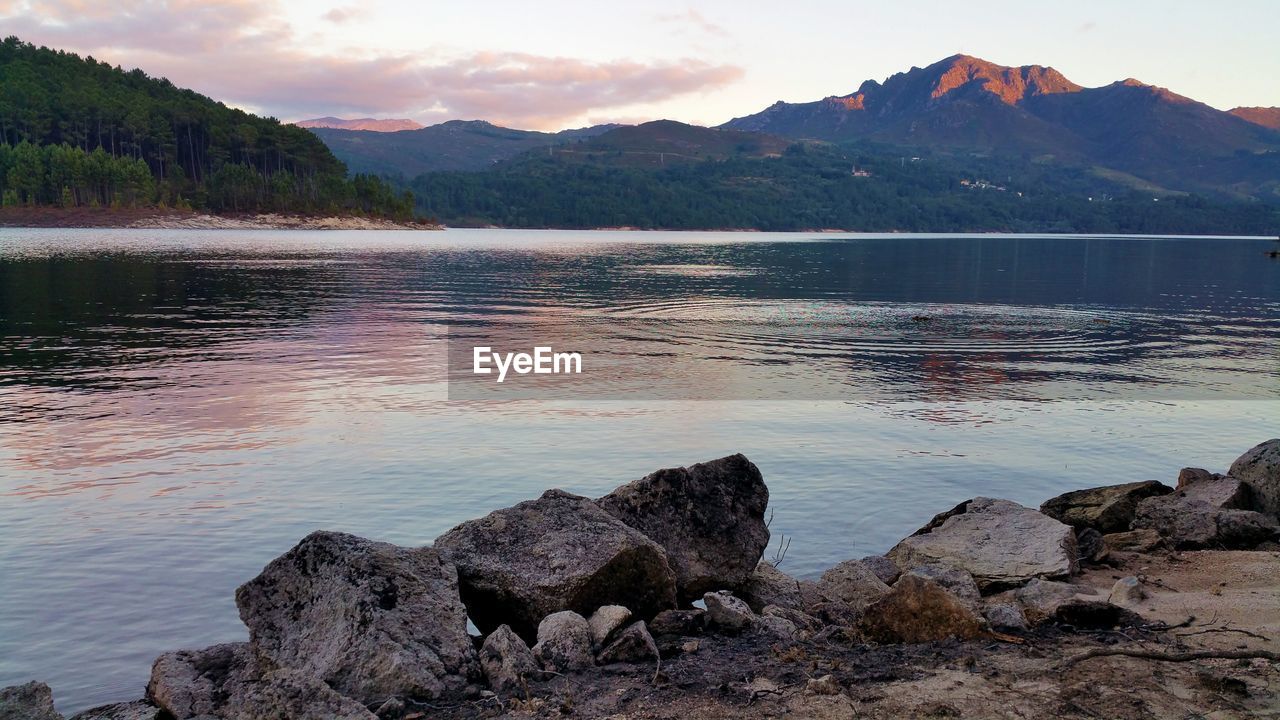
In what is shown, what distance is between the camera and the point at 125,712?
28.4ft

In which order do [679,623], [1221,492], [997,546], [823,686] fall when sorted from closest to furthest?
[823,686]
[679,623]
[997,546]
[1221,492]

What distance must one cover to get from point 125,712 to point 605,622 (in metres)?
4.49

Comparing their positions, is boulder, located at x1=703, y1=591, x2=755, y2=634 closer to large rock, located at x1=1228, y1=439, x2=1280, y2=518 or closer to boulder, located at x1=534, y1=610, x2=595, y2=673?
boulder, located at x1=534, y1=610, x2=595, y2=673

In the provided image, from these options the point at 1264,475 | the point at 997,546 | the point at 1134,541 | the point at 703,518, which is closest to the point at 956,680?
the point at 703,518

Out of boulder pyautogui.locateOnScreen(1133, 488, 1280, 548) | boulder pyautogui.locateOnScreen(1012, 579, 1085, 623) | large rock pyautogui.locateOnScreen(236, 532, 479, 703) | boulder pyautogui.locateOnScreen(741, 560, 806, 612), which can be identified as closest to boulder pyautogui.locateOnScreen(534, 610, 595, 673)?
large rock pyautogui.locateOnScreen(236, 532, 479, 703)

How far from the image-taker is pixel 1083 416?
2733 centimetres

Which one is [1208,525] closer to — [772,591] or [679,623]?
[772,591]

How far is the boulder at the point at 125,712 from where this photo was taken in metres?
8.55

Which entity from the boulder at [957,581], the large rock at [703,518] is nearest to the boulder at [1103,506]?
the boulder at [957,581]

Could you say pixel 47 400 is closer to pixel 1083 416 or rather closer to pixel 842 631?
pixel 842 631

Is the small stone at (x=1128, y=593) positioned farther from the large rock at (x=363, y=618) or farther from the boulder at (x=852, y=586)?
the large rock at (x=363, y=618)

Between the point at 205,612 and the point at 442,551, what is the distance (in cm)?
379

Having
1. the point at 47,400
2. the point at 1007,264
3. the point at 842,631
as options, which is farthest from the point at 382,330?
the point at 1007,264

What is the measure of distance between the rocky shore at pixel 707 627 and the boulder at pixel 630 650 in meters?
0.02
